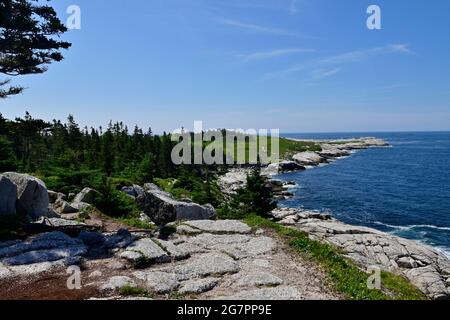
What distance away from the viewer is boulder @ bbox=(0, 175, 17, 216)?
67.3ft

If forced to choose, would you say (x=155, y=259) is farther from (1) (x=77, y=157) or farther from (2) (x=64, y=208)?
(1) (x=77, y=157)

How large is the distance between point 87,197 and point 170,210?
11.9 metres

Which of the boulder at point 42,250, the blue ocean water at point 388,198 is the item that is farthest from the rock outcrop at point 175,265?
the blue ocean water at point 388,198

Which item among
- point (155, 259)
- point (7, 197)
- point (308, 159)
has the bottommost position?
point (308, 159)

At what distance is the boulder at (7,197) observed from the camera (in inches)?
808

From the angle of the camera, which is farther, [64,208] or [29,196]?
[64,208]

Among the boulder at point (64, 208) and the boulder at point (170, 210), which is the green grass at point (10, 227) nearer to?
the boulder at point (64, 208)

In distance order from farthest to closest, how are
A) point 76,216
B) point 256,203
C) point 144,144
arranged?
point 144,144
point 256,203
point 76,216

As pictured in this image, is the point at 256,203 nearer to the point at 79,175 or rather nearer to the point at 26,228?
the point at 79,175

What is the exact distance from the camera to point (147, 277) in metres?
13.3

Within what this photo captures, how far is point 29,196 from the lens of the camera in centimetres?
2261

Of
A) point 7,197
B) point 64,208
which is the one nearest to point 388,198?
point 64,208

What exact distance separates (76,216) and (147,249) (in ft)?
42.0
